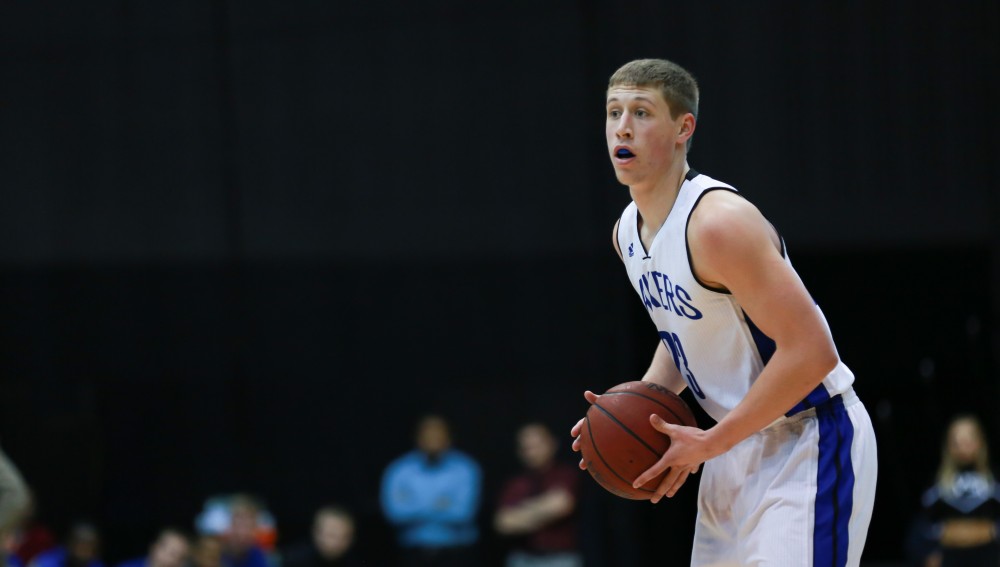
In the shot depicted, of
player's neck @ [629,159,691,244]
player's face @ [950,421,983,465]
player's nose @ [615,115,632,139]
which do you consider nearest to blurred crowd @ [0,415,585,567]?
player's face @ [950,421,983,465]

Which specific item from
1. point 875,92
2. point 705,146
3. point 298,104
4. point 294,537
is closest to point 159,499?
point 294,537

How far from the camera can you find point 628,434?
335cm

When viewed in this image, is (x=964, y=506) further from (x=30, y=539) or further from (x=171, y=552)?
(x=30, y=539)

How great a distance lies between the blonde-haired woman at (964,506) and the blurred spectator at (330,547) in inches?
156

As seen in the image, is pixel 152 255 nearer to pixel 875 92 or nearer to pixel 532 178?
pixel 532 178

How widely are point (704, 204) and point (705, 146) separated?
612 cm

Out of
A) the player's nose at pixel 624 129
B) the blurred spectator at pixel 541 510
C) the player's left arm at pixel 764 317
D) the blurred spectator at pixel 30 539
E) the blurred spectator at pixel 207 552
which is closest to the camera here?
the player's left arm at pixel 764 317

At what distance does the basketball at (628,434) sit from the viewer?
3.32 m

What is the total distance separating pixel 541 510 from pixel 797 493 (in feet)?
18.3

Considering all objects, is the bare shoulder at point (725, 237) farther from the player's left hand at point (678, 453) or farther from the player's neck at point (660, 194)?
the player's left hand at point (678, 453)

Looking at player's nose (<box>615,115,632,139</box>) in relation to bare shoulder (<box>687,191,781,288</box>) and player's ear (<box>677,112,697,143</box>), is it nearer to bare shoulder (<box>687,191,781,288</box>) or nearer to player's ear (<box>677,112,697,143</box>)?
player's ear (<box>677,112,697,143</box>)

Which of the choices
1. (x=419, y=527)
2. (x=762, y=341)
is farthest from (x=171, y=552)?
(x=762, y=341)

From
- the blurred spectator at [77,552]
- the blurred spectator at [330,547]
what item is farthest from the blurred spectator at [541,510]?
the blurred spectator at [77,552]

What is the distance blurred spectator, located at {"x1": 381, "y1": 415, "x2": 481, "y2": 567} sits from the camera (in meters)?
8.95
